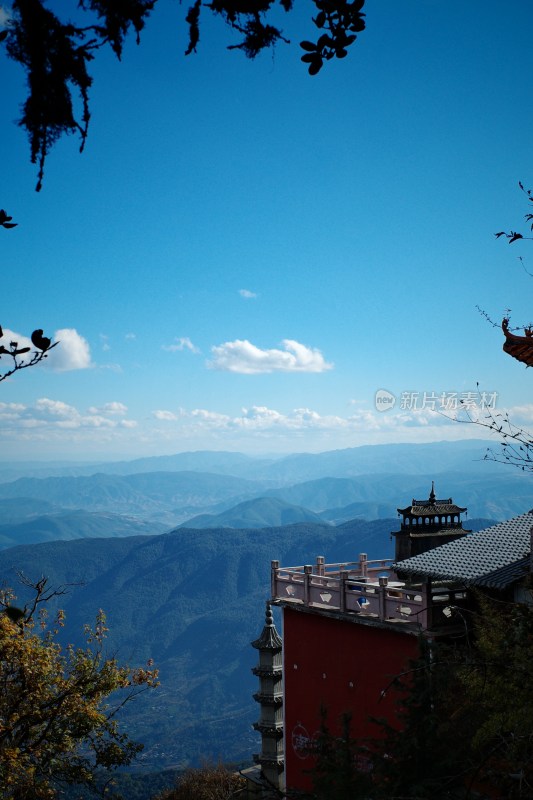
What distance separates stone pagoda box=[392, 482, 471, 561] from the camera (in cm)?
2534

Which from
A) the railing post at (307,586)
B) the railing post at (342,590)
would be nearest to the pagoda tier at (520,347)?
the railing post at (342,590)

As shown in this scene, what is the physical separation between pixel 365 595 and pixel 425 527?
10556 millimetres

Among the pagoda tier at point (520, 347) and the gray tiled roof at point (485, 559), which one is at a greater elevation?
the pagoda tier at point (520, 347)

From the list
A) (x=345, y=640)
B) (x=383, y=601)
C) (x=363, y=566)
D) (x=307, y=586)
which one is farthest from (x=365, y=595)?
(x=363, y=566)

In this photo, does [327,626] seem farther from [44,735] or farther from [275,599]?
[44,735]

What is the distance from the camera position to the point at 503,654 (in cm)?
898

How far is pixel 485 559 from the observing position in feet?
49.2

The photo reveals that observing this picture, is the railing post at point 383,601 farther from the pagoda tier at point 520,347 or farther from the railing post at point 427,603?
the pagoda tier at point 520,347

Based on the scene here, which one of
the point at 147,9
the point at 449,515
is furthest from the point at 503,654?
the point at 449,515

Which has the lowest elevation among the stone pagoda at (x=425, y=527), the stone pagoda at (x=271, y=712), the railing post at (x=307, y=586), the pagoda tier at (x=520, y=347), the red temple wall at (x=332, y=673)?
the stone pagoda at (x=271, y=712)

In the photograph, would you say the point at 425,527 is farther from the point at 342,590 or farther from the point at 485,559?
the point at 485,559

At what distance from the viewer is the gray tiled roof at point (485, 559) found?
14008 mm

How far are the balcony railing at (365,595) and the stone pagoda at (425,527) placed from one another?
18.3 feet

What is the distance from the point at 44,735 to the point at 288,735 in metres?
5.99
